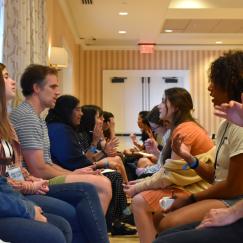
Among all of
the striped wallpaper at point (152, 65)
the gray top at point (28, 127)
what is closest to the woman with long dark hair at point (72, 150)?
the gray top at point (28, 127)

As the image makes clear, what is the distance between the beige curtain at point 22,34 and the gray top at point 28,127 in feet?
2.73

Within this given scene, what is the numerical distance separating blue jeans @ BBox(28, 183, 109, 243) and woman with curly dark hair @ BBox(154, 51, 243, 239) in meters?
0.59

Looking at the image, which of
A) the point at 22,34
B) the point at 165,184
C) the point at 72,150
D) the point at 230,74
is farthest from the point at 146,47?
the point at 230,74

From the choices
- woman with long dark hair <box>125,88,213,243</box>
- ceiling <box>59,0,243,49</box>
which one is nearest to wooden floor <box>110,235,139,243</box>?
woman with long dark hair <box>125,88,213,243</box>

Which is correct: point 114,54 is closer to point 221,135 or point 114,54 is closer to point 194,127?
point 194,127

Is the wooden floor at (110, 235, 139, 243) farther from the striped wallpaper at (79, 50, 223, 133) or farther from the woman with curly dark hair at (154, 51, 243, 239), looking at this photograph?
the striped wallpaper at (79, 50, 223, 133)

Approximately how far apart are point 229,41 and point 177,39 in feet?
3.92

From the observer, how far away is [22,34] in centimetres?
389

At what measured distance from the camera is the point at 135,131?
9.96 m

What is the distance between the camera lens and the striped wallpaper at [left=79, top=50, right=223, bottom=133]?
1013 centimetres

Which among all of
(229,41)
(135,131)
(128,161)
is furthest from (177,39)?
(128,161)

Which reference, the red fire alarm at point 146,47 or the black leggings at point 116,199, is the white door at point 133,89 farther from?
the black leggings at point 116,199

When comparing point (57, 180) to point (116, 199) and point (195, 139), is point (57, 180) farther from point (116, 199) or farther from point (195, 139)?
point (116, 199)

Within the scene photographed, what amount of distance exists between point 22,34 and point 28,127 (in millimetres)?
1442
